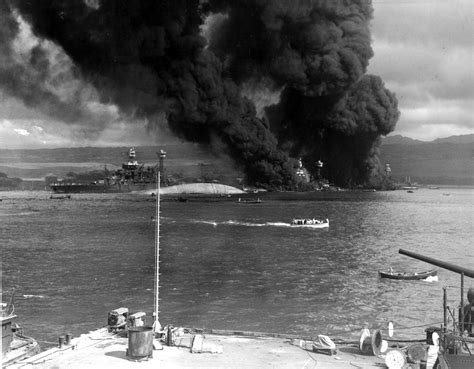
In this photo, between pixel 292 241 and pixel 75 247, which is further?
pixel 292 241

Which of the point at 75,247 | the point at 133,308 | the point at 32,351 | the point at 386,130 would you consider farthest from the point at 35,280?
the point at 386,130

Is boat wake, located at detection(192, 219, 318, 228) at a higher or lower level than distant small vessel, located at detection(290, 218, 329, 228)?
lower

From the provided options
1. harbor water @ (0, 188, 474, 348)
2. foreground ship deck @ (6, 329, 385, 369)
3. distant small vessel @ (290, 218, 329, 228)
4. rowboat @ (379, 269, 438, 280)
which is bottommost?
harbor water @ (0, 188, 474, 348)

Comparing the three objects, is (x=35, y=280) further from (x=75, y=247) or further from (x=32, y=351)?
(x=32, y=351)

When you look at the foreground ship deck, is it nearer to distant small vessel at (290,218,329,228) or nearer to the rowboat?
the rowboat

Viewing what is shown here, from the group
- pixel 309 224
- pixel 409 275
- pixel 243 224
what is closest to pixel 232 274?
pixel 409 275

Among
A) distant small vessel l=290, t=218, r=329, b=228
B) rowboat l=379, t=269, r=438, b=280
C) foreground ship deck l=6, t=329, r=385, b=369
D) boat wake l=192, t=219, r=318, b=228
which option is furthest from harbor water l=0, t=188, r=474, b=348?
foreground ship deck l=6, t=329, r=385, b=369
